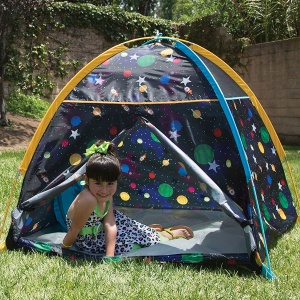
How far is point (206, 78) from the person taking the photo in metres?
3.13

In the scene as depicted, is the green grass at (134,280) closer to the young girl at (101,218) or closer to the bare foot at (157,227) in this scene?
the young girl at (101,218)

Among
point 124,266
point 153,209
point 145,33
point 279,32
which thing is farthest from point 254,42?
point 124,266

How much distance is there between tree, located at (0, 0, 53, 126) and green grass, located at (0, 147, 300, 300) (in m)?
6.09

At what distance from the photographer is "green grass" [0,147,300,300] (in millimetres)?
2295

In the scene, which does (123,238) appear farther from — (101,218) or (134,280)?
(134,280)

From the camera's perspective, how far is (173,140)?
3.36 m

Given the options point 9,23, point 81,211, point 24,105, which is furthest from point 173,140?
point 24,105

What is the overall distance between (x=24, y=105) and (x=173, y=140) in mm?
6746

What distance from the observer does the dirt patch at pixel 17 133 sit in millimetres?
7933

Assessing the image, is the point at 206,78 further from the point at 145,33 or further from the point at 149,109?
the point at 145,33

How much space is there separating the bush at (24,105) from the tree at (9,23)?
0.68 m

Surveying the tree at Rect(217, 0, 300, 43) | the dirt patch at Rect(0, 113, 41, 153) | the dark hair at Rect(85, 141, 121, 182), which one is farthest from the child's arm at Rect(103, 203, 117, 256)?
the tree at Rect(217, 0, 300, 43)

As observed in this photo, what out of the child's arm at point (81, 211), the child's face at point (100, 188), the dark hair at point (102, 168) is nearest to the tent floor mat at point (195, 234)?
the child's arm at point (81, 211)

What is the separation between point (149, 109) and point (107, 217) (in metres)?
0.83
